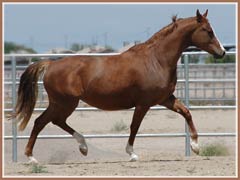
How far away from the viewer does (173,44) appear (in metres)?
9.44

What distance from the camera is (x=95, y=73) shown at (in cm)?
931

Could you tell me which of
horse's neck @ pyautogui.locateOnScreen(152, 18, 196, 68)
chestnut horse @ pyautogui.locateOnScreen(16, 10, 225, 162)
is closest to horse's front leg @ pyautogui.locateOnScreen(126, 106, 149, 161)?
chestnut horse @ pyautogui.locateOnScreen(16, 10, 225, 162)

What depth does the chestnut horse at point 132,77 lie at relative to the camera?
361 inches

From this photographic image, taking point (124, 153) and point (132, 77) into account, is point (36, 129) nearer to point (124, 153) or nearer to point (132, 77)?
point (132, 77)

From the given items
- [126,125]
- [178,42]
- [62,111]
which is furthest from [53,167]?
[126,125]

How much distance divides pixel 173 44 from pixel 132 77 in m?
0.81

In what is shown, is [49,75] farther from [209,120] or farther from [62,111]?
[209,120]

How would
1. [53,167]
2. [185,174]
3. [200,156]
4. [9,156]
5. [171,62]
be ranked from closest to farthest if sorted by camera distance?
[185,174], [53,167], [171,62], [200,156], [9,156]

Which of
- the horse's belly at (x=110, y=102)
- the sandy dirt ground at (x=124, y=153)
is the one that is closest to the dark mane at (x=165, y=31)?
the horse's belly at (x=110, y=102)

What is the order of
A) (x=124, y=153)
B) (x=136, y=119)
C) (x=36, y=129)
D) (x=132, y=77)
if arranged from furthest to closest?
(x=124, y=153) < (x=36, y=129) < (x=136, y=119) < (x=132, y=77)

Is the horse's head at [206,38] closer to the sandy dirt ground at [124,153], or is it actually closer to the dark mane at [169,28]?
the dark mane at [169,28]

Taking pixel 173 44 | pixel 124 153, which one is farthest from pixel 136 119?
pixel 124 153

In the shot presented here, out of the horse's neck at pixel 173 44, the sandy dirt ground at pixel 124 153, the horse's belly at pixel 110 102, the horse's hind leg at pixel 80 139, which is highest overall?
the horse's neck at pixel 173 44

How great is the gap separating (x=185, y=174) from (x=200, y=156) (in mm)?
2520
